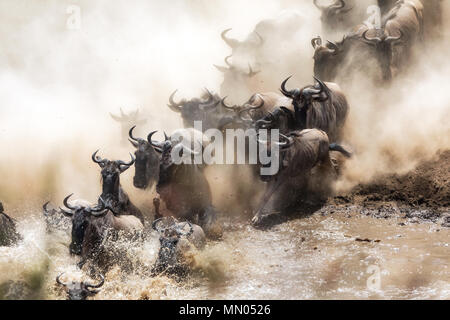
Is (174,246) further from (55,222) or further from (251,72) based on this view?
(251,72)

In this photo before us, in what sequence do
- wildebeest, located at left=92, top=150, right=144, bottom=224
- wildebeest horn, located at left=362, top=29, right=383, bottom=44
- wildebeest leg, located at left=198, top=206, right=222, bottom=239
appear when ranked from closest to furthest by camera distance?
wildebeest, located at left=92, top=150, right=144, bottom=224 → wildebeest leg, located at left=198, top=206, right=222, bottom=239 → wildebeest horn, located at left=362, top=29, right=383, bottom=44

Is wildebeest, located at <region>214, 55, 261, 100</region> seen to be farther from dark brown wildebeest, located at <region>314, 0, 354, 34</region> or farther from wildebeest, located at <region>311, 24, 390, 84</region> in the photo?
A: dark brown wildebeest, located at <region>314, 0, 354, 34</region>

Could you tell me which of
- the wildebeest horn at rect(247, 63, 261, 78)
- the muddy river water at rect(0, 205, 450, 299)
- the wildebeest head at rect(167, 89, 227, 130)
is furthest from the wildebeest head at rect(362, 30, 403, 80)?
the muddy river water at rect(0, 205, 450, 299)

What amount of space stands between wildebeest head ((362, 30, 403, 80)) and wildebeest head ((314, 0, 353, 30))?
2.02 meters

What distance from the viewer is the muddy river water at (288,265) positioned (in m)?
9.81

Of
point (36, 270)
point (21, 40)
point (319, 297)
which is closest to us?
point (319, 297)

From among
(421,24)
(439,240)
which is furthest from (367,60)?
(439,240)

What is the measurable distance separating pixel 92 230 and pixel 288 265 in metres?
3.03

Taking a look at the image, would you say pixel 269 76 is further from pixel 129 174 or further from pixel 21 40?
pixel 21 40

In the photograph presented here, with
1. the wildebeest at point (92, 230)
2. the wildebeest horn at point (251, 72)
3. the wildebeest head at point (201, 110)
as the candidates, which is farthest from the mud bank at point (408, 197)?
the wildebeest horn at point (251, 72)

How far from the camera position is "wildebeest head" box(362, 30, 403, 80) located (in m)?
16.7

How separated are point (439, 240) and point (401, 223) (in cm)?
111

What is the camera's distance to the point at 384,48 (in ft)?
54.9

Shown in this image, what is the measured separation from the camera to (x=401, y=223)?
1235 centimetres
